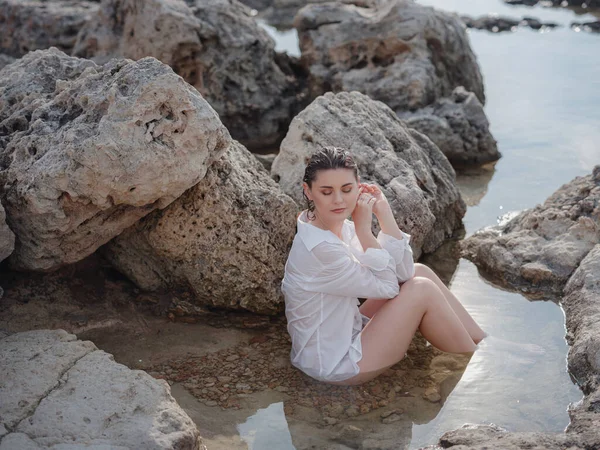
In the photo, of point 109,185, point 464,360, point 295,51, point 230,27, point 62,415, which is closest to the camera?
point 62,415

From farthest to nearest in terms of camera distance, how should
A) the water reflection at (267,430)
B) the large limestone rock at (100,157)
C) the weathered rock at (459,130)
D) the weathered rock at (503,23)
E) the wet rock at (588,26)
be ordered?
1. the weathered rock at (503,23)
2. the wet rock at (588,26)
3. the weathered rock at (459,130)
4. the large limestone rock at (100,157)
5. the water reflection at (267,430)

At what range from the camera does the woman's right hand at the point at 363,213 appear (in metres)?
4.54

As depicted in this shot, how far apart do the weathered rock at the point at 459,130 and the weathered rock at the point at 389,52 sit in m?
0.32

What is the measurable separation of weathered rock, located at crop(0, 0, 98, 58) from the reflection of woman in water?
6.87 m

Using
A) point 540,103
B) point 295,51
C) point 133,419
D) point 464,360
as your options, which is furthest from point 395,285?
point 295,51

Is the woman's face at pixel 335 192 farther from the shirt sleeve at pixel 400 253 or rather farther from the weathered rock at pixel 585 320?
the weathered rock at pixel 585 320

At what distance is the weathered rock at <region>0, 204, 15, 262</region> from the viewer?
14.2ft

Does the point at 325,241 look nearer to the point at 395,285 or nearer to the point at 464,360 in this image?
the point at 395,285

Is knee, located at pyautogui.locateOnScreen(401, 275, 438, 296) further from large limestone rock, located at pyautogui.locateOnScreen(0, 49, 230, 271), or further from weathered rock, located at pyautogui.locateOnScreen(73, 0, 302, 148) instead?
weathered rock, located at pyautogui.locateOnScreen(73, 0, 302, 148)

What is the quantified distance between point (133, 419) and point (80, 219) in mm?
1347

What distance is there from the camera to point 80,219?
14.9ft

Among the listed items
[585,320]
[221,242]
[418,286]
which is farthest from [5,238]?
[585,320]

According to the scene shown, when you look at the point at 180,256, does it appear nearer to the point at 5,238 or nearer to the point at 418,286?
the point at 5,238

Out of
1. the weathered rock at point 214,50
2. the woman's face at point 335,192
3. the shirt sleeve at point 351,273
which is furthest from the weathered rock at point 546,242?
the weathered rock at point 214,50
